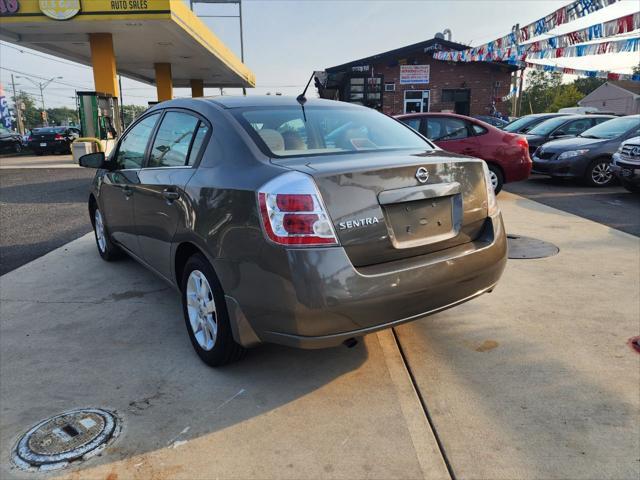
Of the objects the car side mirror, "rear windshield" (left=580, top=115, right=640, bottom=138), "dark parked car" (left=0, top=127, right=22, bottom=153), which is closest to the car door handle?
the car side mirror

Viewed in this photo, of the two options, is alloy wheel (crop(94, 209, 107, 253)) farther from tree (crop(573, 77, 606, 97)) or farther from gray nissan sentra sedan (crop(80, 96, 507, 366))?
tree (crop(573, 77, 606, 97))

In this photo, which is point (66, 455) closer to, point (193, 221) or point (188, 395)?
point (188, 395)

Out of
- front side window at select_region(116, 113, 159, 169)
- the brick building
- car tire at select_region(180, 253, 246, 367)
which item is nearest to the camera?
car tire at select_region(180, 253, 246, 367)

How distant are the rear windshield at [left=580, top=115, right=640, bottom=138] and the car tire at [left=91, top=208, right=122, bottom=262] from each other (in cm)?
1003

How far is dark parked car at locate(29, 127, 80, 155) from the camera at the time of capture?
2273 centimetres

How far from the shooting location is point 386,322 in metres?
2.47

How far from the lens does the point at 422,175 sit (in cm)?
259

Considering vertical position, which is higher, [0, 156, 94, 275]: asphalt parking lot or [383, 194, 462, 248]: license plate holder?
[383, 194, 462, 248]: license plate holder

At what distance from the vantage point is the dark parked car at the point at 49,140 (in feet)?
74.6

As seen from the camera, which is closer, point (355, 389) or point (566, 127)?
point (355, 389)

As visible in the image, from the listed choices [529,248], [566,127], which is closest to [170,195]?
[529,248]

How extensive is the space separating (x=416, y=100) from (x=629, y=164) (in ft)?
70.9

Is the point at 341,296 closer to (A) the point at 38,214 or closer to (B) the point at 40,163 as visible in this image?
(A) the point at 38,214

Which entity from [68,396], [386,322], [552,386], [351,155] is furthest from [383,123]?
[68,396]
